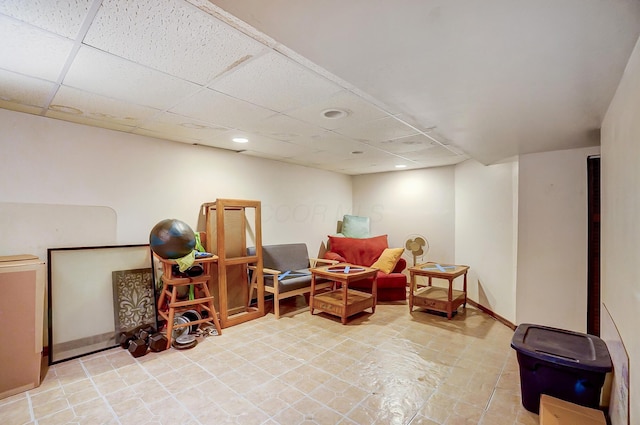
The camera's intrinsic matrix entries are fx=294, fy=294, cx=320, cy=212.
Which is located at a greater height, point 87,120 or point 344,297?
point 87,120

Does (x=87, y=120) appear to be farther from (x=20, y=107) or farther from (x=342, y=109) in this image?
(x=342, y=109)

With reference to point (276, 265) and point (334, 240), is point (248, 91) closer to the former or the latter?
point (276, 265)

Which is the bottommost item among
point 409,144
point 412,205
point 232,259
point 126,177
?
point 232,259

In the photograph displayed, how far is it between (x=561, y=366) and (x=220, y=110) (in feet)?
10.6

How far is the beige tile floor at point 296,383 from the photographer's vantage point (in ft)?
6.81

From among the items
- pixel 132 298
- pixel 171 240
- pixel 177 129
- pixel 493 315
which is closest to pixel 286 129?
pixel 177 129

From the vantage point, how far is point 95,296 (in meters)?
3.17

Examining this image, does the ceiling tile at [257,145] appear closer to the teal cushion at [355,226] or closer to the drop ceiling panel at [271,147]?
the drop ceiling panel at [271,147]

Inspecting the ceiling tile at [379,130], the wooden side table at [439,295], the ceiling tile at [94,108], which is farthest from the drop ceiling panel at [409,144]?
the ceiling tile at [94,108]

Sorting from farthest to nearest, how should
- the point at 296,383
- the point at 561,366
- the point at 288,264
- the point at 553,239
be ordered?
the point at 288,264 → the point at 553,239 → the point at 296,383 → the point at 561,366

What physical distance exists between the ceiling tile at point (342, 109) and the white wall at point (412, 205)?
3.21 meters

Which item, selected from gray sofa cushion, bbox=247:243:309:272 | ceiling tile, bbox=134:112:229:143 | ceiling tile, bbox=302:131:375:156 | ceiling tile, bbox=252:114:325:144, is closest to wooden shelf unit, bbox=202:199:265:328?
gray sofa cushion, bbox=247:243:309:272

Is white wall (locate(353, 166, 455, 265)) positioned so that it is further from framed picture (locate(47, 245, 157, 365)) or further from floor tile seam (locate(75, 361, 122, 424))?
floor tile seam (locate(75, 361, 122, 424))

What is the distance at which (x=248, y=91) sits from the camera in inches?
89.1
